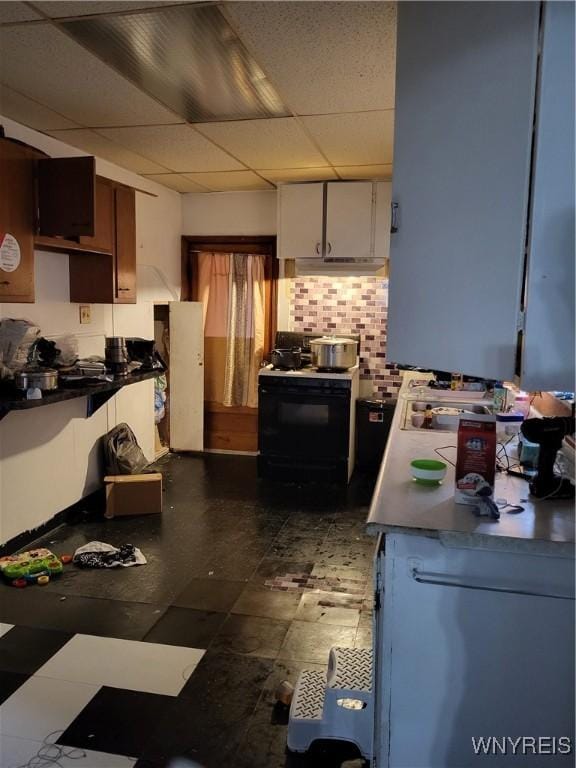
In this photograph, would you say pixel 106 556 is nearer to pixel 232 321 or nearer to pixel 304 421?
pixel 304 421

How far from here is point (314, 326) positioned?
5.35 meters

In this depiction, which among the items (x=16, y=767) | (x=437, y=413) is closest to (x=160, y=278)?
(x=437, y=413)

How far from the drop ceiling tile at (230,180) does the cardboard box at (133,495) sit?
7.68 ft

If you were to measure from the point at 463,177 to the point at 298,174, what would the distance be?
343 centimetres

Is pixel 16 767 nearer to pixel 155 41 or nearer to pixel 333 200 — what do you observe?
pixel 155 41

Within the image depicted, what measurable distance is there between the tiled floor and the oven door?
2.38ft

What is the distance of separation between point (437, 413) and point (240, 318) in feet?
8.78

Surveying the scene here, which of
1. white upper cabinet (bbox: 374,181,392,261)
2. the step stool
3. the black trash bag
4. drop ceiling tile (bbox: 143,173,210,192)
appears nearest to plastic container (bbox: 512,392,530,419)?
the step stool

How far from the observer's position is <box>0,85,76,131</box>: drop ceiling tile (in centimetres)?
293

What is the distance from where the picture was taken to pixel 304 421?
4.76 m

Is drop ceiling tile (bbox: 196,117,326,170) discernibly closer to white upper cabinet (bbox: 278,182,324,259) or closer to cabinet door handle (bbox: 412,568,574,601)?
white upper cabinet (bbox: 278,182,324,259)

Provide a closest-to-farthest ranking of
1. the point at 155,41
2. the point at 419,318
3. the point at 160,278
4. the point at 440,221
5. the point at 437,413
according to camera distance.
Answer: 1. the point at 440,221
2. the point at 419,318
3. the point at 155,41
4. the point at 437,413
5. the point at 160,278
